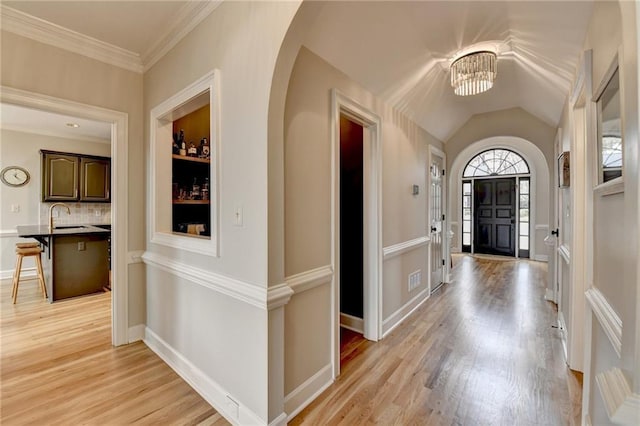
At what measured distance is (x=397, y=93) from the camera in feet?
9.01

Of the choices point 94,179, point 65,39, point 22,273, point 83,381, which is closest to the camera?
point 83,381

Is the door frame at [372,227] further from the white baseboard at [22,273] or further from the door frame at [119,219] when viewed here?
the white baseboard at [22,273]

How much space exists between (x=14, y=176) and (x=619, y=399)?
745 cm

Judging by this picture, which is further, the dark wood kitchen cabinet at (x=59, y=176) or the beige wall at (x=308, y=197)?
the dark wood kitchen cabinet at (x=59, y=176)

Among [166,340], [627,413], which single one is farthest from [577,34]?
[166,340]

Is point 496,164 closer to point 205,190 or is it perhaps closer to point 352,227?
point 352,227

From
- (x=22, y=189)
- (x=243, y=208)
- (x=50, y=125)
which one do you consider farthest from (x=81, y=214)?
(x=243, y=208)

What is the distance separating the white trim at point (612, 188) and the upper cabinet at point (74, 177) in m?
7.11

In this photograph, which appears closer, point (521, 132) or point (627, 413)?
point (627, 413)

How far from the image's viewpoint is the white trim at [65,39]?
1978 mm

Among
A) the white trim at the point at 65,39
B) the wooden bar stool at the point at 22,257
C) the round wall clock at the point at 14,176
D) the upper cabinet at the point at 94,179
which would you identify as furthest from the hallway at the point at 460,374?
the round wall clock at the point at 14,176

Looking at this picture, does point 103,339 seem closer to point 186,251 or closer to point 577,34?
point 186,251

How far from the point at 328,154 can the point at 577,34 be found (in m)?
1.76

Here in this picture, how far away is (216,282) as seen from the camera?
5.66ft
